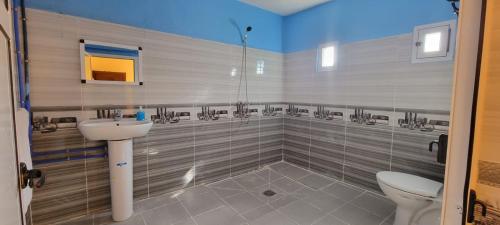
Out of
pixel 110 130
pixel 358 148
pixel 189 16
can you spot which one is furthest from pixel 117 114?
pixel 358 148

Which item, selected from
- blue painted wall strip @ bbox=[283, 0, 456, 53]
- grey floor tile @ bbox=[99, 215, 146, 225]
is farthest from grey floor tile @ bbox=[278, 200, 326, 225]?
blue painted wall strip @ bbox=[283, 0, 456, 53]

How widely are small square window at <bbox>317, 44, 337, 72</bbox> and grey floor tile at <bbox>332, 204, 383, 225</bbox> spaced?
1.72 metres

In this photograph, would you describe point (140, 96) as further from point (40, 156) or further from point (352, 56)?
point (352, 56)

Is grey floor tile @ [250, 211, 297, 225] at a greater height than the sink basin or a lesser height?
lesser

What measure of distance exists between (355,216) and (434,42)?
183 centimetres

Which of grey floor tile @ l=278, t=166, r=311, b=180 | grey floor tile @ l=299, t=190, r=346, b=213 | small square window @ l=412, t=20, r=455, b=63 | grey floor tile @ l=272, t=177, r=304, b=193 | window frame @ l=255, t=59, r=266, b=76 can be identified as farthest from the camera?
window frame @ l=255, t=59, r=266, b=76

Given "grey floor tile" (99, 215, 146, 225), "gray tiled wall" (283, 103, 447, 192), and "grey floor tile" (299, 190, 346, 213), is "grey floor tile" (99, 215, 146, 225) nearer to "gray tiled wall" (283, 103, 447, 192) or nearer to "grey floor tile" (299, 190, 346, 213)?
"grey floor tile" (299, 190, 346, 213)

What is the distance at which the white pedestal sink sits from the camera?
1.79m

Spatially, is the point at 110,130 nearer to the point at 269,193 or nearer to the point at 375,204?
the point at 269,193

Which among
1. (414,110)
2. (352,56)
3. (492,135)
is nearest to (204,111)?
(352,56)

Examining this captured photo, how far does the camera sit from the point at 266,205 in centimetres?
230

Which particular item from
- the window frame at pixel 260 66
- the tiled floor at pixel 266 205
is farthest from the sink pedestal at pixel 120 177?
the window frame at pixel 260 66

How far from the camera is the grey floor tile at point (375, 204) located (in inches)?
86.3

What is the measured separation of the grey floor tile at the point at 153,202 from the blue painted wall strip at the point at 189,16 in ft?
5.97
